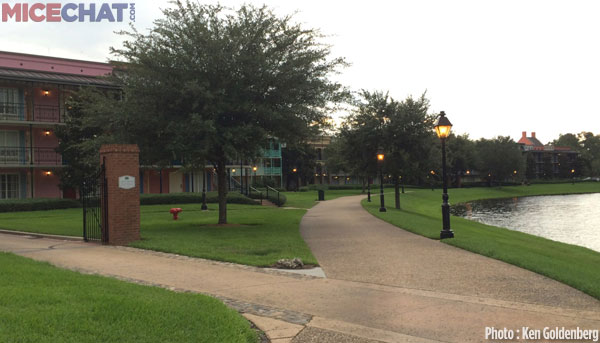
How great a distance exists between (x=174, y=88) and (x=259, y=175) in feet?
158

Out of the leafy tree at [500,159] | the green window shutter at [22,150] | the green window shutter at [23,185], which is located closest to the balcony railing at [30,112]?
the green window shutter at [22,150]

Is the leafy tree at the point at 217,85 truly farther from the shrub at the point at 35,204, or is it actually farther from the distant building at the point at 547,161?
the distant building at the point at 547,161

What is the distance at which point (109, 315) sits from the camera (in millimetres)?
5285

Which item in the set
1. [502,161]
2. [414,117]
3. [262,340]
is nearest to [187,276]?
[262,340]

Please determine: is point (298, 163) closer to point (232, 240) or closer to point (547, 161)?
point (232, 240)

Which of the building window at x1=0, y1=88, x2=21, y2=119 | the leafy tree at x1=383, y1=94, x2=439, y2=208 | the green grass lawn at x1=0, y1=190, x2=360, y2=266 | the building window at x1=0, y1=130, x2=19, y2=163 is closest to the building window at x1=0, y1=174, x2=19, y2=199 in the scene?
the building window at x1=0, y1=130, x2=19, y2=163

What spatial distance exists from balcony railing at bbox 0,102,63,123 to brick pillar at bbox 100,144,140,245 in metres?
23.8

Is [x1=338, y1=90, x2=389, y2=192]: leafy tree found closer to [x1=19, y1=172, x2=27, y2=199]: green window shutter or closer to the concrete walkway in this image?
the concrete walkway

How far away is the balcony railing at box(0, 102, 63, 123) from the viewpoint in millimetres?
32875

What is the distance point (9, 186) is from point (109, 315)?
33596 mm

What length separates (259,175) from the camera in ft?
210

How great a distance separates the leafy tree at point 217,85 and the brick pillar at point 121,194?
2.11 metres

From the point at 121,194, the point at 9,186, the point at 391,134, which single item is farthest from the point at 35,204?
the point at 391,134

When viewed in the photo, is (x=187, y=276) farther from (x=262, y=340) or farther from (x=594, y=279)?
(x=594, y=279)
